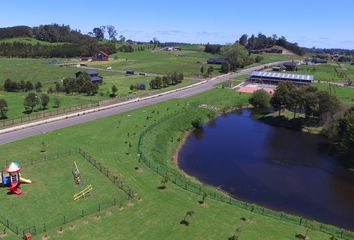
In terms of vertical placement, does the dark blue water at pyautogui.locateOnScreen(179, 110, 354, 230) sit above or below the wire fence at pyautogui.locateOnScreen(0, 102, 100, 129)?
below

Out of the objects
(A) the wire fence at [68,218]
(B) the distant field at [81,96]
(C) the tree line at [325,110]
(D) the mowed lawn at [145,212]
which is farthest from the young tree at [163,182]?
(B) the distant field at [81,96]

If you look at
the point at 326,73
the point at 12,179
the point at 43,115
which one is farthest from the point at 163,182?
the point at 326,73

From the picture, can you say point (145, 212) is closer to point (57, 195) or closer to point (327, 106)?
point (57, 195)

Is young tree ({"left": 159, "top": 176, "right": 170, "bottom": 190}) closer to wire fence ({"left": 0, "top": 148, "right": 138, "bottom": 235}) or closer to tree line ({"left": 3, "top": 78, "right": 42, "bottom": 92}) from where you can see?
wire fence ({"left": 0, "top": 148, "right": 138, "bottom": 235})

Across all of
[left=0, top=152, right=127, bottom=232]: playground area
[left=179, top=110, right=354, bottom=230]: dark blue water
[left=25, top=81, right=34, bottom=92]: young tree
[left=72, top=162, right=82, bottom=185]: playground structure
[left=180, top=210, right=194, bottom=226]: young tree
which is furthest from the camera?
[left=25, top=81, right=34, bottom=92]: young tree

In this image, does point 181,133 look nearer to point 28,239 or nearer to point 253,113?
point 253,113

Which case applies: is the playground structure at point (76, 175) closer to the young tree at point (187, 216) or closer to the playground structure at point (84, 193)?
the playground structure at point (84, 193)

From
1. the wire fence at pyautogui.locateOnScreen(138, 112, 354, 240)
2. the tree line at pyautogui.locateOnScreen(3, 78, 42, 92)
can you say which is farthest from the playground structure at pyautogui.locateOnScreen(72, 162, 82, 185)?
the tree line at pyautogui.locateOnScreen(3, 78, 42, 92)
